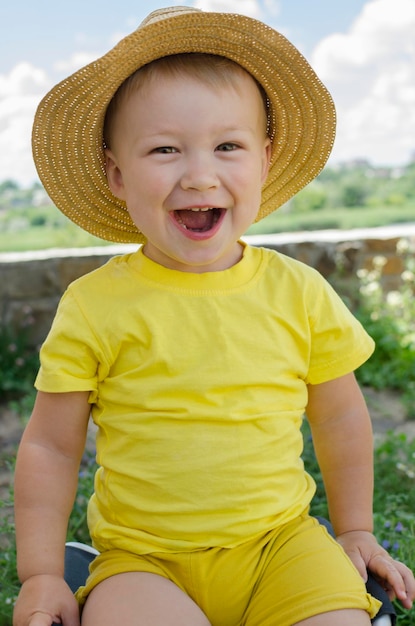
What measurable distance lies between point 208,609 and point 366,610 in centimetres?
28

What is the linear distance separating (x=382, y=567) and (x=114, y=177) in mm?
928

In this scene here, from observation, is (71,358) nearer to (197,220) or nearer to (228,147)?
(197,220)

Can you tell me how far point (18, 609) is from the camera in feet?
4.54

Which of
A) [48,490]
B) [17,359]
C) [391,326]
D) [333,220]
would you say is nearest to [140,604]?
[48,490]

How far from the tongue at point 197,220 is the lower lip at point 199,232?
18 mm

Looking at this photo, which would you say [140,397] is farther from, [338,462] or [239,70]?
[239,70]

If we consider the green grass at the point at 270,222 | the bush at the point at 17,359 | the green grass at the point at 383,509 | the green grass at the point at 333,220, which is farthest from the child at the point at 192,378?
the green grass at the point at 333,220

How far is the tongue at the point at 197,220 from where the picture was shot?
57.2 inches

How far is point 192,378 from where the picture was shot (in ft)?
4.76

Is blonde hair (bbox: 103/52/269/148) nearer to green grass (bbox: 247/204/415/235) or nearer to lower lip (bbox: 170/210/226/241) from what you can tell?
lower lip (bbox: 170/210/226/241)

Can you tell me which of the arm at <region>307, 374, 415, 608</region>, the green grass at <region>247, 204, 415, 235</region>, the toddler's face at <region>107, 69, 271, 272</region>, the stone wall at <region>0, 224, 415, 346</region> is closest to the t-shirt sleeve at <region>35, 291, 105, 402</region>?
the toddler's face at <region>107, 69, 271, 272</region>

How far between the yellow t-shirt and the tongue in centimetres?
11

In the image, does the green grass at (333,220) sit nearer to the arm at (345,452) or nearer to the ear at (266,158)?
the ear at (266,158)

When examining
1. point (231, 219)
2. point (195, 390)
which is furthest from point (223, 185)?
point (195, 390)
